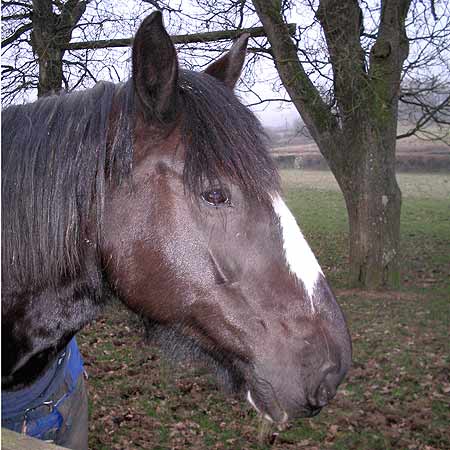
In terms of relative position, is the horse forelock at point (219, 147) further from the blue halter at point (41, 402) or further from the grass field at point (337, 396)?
the blue halter at point (41, 402)

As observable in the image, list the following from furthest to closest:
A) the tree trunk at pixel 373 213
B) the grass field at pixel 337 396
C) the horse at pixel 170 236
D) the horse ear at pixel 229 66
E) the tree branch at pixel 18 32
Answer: the tree branch at pixel 18 32 < the tree trunk at pixel 373 213 < the grass field at pixel 337 396 < the horse ear at pixel 229 66 < the horse at pixel 170 236

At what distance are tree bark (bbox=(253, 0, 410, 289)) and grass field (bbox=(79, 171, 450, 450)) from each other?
103 cm

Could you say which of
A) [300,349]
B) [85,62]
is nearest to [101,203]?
[300,349]

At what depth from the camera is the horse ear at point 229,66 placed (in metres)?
2.19

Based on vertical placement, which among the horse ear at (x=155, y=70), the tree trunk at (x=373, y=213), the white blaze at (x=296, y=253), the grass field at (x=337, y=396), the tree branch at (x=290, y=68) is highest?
the tree branch at (x=290, y=68)

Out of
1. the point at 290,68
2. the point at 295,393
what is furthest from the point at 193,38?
the point at 295,393

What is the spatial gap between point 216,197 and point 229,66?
78 cm

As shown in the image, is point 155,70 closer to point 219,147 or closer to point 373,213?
point 219,147

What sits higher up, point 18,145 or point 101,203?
point 18,145

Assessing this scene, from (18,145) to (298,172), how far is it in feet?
101

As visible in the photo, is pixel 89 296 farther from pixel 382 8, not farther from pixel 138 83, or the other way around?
pixel 382 8

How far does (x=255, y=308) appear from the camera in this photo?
1708 millimetres

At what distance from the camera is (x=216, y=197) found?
1702mm

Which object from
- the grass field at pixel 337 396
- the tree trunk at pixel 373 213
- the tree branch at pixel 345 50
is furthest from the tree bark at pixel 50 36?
the tree trunk at pixel 373 213
